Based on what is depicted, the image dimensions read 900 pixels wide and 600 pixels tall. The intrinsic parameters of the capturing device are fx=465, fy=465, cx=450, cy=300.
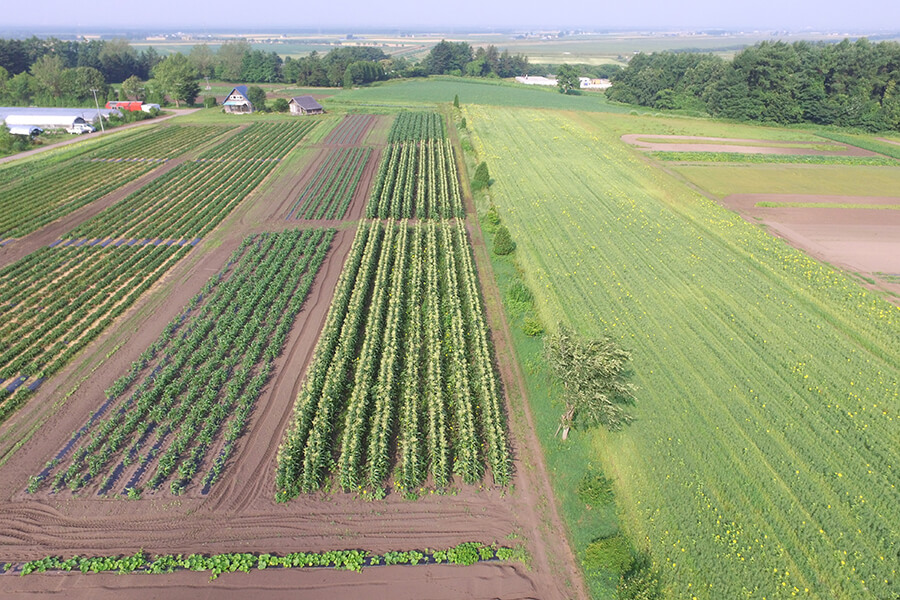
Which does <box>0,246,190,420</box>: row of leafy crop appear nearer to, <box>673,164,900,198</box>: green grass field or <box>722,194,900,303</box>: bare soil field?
<box>722,194,900,303</box>: bare soil field

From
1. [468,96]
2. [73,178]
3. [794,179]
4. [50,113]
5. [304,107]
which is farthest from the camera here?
[468,96]

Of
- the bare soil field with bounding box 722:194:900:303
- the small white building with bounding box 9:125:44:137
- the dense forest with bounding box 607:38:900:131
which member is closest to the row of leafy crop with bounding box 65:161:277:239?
the small white building with bounding box 9:125:44:137

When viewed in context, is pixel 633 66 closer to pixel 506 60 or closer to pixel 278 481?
pixel 506 60

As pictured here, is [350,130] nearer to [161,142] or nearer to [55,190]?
[161,142]

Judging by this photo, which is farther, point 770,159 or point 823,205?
point 770,159

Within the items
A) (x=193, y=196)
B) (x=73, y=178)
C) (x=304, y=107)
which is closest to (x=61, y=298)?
(x=193, y=196)

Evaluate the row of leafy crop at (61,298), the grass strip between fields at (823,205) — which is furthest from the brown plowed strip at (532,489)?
the grass strip between fields at (823,205)
